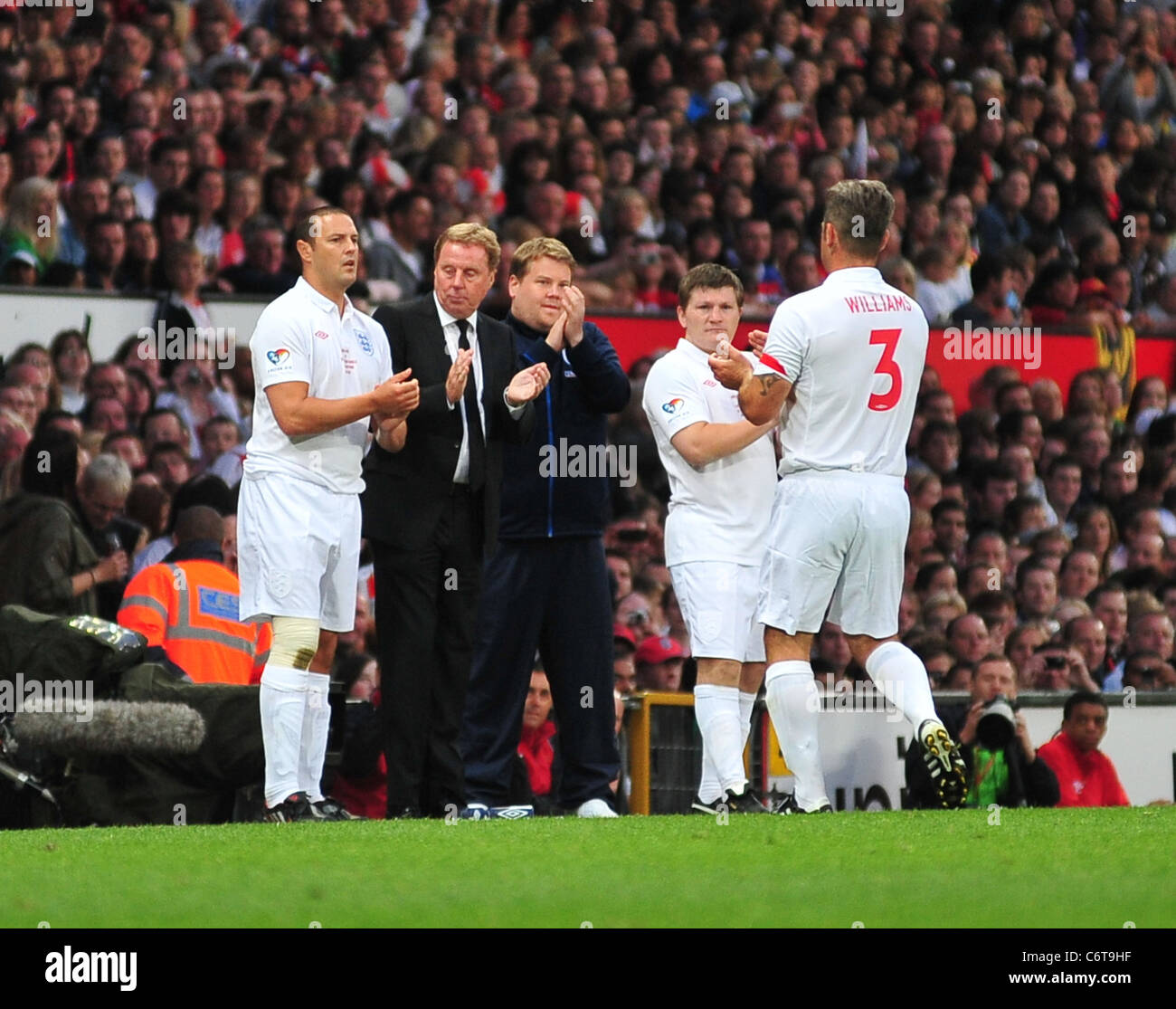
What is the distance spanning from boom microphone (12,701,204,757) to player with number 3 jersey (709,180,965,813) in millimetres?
2373

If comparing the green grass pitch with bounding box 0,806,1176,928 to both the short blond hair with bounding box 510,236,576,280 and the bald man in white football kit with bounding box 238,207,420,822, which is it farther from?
the short blond hair with bounding box 510,236,576,280

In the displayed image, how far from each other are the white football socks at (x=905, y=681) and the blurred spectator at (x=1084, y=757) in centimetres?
279

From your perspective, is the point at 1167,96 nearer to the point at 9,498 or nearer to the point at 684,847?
the point at 9,498

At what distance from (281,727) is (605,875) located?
7.53 ft

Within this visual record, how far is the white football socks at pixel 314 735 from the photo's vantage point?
7.18 meters

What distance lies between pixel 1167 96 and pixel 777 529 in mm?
11918

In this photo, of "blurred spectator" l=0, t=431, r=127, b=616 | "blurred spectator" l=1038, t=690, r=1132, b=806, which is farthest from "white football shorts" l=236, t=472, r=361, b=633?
"blurred spectator" l=1038, t=690, r=1132, b=806

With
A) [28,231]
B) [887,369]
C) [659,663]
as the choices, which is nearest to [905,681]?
[887,369]

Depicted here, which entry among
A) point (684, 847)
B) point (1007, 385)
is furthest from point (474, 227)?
point (1007, 385)

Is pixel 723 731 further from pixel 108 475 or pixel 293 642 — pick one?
pixel 108 475

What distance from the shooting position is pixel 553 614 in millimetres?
7809

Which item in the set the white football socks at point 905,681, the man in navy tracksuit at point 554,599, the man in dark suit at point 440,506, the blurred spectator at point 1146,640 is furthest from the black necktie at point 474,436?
the blurred spectator at point 1146,640

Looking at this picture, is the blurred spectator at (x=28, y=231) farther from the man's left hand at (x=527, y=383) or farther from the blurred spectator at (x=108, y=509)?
the man's left hand at (x=527, y=383)

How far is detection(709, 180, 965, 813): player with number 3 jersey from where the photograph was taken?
22.5ft
